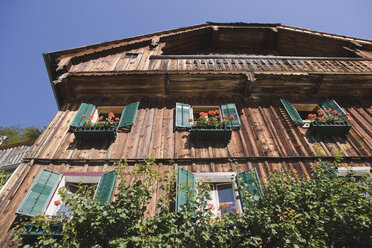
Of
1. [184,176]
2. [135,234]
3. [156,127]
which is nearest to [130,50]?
[156,127]

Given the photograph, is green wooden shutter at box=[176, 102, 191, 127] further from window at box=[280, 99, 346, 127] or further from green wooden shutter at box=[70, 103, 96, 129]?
window at box=[280, 99, 346, 127]

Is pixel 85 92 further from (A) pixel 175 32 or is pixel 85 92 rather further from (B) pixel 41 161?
(A) pixel 175 32

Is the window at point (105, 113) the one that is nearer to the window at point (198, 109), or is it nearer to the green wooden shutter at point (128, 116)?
the green wooden shutter at point (128, 116)

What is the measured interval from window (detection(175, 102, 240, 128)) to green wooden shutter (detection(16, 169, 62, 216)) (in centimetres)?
397

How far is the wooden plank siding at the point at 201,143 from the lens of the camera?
711 cm

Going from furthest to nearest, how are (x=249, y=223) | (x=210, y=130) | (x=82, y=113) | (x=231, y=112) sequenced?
(x=231, y=112) → (x=82, y=113) → (x=210, y=130) → (x=249, y=223)

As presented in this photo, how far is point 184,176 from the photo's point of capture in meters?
6.04

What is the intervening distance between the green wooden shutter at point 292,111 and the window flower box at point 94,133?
246 inches

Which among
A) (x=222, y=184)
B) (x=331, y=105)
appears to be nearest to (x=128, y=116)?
(x=222, y=184)

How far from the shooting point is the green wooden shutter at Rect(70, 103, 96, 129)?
25.6 ft

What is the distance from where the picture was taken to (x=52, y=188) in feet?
19.6

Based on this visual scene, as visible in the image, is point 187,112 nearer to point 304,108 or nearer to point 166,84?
point 166,84

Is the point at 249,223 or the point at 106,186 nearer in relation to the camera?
the point at 249,223

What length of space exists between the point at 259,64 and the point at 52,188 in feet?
29.3
